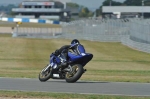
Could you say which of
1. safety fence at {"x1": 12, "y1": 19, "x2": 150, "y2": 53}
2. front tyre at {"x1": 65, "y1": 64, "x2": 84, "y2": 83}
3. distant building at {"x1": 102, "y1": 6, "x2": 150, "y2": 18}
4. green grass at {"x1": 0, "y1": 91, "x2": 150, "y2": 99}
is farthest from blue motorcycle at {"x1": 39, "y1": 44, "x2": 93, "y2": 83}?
distant building at {"x1": 102, "y1": 6, "x2": 150, "y2": 18}

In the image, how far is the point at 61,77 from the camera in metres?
16.4

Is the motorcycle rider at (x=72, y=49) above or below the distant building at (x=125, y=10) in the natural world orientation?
above

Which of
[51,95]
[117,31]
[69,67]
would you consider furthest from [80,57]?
[117,31]

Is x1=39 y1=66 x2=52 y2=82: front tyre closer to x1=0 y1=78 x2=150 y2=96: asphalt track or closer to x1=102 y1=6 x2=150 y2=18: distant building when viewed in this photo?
x1=0 y1=78 x2=150 y2=96: asphalt track

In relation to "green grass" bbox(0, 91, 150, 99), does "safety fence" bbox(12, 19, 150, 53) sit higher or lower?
lower

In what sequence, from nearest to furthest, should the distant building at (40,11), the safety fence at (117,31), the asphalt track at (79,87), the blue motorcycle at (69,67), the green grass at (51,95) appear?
1. the green grass at (51,95)
2. the asphalt track at (79,87)
3. the blue motorcycle at (69,67)
4. the safety fence at (117,31)
5. the distant building at (40,11)

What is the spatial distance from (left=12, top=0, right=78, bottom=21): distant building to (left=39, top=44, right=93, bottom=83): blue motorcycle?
536ft

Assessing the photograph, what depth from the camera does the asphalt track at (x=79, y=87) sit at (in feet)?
45.3

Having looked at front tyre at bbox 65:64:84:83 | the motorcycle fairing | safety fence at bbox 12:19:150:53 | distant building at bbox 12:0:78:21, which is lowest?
distant building at bbox 12:0:78:21

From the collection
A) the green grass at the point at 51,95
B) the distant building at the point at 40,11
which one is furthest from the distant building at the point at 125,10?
the green grass at the point at 51,95

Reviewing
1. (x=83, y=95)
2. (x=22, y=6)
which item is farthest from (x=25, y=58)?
(x=22, y=6)

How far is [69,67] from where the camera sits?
1589cm

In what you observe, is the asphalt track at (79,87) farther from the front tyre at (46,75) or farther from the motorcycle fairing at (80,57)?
the motorcycle fairing at (80,57)

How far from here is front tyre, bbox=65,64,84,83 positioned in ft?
51.1
